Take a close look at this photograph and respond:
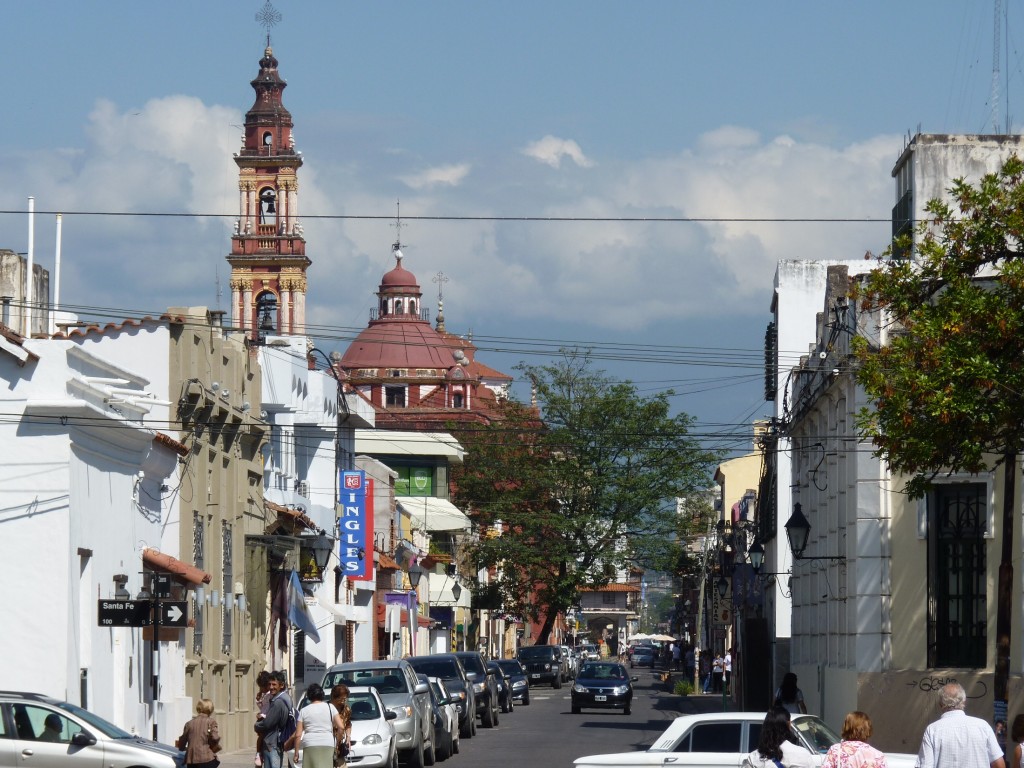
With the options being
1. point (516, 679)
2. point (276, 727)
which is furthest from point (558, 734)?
point (516, 679)

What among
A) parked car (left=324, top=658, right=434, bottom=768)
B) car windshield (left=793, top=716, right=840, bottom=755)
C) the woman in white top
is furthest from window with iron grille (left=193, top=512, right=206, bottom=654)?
Answer: car windshield (left=793, top=716, right=840, bottom=755)

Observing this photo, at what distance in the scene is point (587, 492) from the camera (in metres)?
80.9

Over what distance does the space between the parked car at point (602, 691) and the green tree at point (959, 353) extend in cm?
2987

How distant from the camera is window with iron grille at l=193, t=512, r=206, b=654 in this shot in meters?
32.5

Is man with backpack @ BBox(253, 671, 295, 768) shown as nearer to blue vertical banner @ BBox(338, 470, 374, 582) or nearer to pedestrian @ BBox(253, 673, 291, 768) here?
pedestrian @ BBox(253, 673, 291, 768)

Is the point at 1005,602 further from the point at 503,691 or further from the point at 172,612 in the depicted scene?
the point at 503,691

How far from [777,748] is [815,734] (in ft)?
13.4

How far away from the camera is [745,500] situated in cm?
7112

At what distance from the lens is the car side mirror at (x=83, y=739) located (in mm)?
19656

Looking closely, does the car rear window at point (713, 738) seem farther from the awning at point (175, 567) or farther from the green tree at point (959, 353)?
the awning at point (175, 567)

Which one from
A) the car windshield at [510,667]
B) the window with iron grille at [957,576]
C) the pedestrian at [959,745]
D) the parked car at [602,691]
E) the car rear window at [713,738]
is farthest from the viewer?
the car windshield at [510,667]

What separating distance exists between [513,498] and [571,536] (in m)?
3.37

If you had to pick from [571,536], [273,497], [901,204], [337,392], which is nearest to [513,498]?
[571,536]

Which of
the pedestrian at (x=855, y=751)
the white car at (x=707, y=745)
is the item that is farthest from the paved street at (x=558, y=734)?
the pedestrian at (x=855, y=751)
